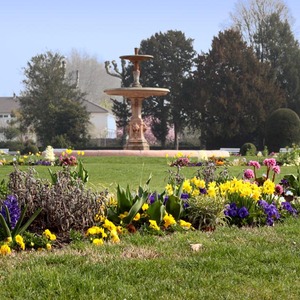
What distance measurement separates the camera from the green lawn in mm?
4125

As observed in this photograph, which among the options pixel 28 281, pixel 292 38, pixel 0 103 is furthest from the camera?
pixel 0 103

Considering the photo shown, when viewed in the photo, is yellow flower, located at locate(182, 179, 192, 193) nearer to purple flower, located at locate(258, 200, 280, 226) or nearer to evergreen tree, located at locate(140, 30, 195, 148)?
purple flower, located at locate(258, 200, 280, 226)

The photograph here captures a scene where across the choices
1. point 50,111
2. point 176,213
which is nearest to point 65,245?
point 176,213

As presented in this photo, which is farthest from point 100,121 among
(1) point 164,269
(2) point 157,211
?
(1) point 164,269

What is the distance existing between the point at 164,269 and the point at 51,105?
37.7 metres

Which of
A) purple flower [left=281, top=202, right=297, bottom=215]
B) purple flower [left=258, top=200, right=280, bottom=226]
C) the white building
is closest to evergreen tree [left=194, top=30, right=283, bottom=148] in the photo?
the white building

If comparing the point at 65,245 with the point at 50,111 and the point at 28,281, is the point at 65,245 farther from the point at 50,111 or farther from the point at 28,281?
the point at 50,111

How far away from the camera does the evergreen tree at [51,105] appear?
41.4 m

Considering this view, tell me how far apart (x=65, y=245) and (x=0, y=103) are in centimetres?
6924

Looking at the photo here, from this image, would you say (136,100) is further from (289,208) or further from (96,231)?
(96,231)

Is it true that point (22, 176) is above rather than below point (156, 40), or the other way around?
below

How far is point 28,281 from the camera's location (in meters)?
4.30

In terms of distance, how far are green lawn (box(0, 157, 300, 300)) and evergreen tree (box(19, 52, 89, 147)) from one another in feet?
114

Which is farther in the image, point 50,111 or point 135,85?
point 50,111
